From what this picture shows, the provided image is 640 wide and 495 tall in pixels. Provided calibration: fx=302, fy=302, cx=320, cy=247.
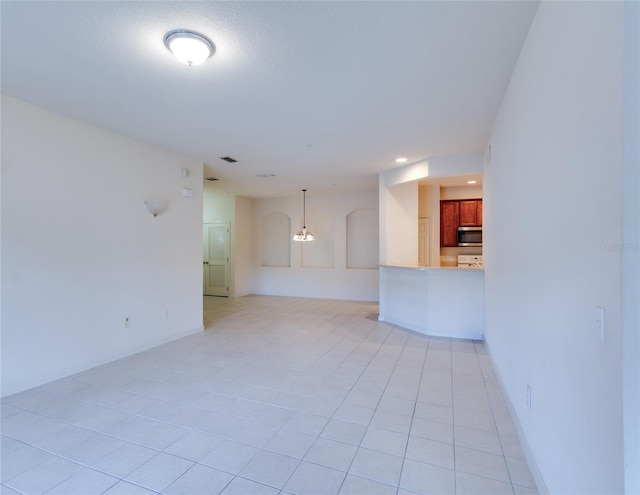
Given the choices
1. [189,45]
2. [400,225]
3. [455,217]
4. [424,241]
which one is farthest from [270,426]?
[455,217]

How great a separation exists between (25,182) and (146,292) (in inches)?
70.6

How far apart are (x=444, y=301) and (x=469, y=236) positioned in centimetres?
257

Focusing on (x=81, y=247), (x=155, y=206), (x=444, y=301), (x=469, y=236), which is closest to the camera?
(x=81, y=247)

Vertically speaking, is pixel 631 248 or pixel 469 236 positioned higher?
pixel 469 236

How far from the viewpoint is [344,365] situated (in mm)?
3574

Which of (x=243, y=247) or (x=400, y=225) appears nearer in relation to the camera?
(x=400, y=225)

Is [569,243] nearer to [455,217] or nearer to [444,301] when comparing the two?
[444,301]

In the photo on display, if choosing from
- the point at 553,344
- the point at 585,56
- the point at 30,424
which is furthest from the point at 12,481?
the point at 585,56

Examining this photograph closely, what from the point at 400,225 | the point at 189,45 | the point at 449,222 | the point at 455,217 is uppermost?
the point at 189,45

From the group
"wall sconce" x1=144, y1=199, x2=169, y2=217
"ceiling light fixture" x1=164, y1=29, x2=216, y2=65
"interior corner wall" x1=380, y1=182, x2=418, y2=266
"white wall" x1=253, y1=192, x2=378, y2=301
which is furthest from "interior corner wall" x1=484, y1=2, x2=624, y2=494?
"white wall" x1=253, y1=192, x2=378, y2=301

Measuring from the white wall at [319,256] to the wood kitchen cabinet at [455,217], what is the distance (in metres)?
1.72

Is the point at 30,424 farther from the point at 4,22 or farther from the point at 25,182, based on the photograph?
the point at 4,22

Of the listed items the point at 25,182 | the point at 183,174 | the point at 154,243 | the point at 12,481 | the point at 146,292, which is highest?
the point at 183,174

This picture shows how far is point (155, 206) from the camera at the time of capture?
13.6 ft
